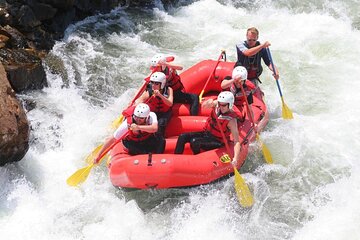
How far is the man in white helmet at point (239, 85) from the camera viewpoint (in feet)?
20.4

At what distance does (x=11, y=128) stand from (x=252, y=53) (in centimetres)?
348

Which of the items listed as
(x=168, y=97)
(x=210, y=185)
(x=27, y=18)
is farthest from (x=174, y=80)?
(x=27, y=18)

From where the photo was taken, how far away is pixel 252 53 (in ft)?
22.4

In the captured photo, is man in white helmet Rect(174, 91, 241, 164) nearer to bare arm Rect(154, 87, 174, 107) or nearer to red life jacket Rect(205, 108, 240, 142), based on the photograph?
red life jacket Rect(205, 108, 240, 142)

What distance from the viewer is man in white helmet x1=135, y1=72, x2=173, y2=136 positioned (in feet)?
19.9

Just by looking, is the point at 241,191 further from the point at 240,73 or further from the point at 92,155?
the point at 92,155

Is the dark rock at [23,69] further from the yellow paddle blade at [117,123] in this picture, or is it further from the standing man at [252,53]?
the standing man at [252,53]

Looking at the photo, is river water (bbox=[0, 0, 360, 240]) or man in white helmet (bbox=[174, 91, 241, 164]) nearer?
river water (bbox=[0, 0, 360, 240])

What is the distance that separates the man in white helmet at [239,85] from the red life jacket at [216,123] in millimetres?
586

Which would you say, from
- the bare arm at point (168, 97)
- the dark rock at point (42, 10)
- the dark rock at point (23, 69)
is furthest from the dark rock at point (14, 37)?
the bare arm at point (168, 97)

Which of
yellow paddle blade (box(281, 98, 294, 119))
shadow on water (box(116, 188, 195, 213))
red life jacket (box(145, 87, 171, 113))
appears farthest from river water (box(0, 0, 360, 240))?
red life jacket (box(145, 87, 171, 113))

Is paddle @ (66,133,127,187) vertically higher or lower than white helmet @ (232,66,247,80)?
lower

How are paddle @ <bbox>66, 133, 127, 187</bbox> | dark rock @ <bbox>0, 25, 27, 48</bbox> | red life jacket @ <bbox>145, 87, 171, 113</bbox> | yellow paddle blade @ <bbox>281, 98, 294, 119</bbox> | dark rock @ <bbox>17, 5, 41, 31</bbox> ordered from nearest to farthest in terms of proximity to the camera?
paddle @ <bbox>66, 133, 127, 187</bbox> → red life jacket @ <bbox>145, 87, 171, 113</bbox> → yellow paddle blade @ <bbox>281, 98, 294, 119</bbox> → dark rock @ <bbox>0, 25, 27, 48</bbox> → dark rock @ <bbox>17, 5, 41, 31</bbox>

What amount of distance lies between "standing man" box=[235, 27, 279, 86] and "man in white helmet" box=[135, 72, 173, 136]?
133cm
